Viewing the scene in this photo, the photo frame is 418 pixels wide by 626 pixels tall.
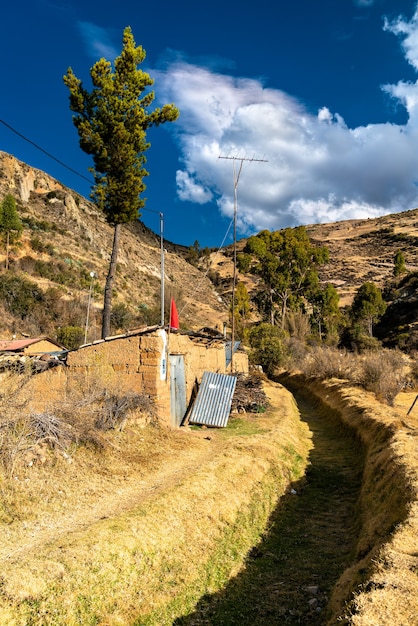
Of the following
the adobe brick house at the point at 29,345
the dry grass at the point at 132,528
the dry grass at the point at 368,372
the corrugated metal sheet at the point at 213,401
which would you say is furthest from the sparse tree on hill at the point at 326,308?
the dry grass at the point at 132,528

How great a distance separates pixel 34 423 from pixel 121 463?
6.07 ft

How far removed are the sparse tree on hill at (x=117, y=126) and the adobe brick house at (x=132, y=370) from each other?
5.85 m

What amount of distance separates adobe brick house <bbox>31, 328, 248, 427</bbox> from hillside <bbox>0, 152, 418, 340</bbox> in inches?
267

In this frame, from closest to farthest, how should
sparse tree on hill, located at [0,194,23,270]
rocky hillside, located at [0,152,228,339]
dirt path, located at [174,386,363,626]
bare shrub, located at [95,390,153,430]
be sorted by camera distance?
dirt path, located at [174,386,363,626], bare shrub, located at [95,390,153,430], sparse tree on hill, located at [0,194,23,270], rocky hillside, located at [0,152,228,339]

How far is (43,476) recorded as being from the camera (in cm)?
684

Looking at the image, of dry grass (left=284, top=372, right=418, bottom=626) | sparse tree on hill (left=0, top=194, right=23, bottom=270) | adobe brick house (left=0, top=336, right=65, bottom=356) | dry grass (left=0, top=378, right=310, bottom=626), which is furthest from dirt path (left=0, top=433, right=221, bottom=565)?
sparse tree on hill (left=0, top=194, right=23, bottom=270)

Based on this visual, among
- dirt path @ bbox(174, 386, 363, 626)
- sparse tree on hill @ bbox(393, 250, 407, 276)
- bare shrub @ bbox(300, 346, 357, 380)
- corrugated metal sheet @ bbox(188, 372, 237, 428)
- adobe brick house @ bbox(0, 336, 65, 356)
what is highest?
sparse tree on hill @ bbox(393, 250, 407, 276)

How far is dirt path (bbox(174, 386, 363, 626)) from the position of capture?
209 inches

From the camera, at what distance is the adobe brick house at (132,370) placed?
36.0 feet

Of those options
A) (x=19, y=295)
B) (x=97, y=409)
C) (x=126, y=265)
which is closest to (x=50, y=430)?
(x=97, y=409)

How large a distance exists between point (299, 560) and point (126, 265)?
5471 cm

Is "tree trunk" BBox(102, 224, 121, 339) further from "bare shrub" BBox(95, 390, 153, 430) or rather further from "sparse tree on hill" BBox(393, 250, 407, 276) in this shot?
"sparse tree on hill" BBox(393, 250, 407, 276)

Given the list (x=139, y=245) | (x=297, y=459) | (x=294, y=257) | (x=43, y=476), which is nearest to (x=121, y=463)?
(x=43, y=476)

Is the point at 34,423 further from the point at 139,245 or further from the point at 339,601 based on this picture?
the point at 139,245
